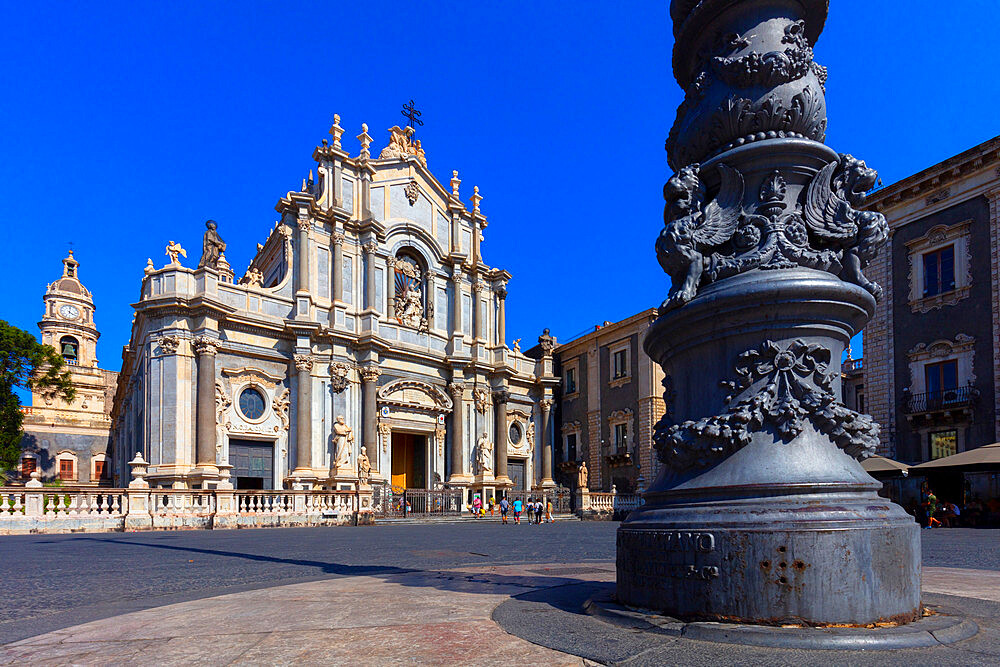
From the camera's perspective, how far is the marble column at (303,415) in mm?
28578

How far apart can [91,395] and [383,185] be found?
3977 cm

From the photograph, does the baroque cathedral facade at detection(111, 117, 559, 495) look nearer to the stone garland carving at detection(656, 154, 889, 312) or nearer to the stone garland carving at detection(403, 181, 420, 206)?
→ the stone garland carving at detection(403, 181, 420, 206)

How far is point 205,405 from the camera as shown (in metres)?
26.0

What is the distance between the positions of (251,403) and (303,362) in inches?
103

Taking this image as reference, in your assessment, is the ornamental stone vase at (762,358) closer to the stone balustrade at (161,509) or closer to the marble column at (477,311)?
the stone balustrade at (161,509)

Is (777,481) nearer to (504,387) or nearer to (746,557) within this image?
(746,557)

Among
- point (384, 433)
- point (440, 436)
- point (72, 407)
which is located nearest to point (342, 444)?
point (384, 433)

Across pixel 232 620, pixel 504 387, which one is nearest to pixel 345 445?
pixel 504 387

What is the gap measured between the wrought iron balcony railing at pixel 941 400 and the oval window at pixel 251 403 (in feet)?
78.3

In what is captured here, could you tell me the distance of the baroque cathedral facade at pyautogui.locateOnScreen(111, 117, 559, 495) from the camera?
26.3 meters

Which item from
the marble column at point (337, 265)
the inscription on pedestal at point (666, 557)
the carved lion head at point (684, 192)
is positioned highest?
the marble column at point (337, 265)

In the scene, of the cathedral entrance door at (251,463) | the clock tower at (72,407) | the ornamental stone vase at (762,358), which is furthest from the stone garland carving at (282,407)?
the ornamental stone vase at (762,358)

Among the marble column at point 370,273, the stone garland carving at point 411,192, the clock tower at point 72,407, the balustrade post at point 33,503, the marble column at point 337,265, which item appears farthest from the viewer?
the clock tower at point 72,407

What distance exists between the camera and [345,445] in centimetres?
2869
